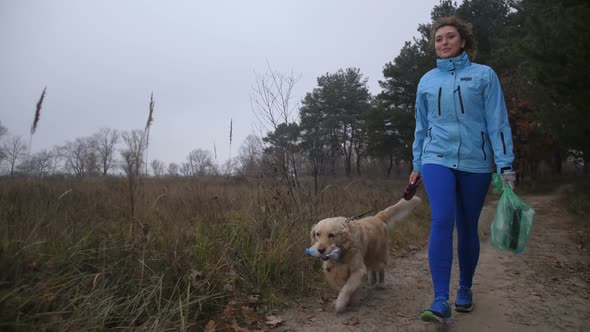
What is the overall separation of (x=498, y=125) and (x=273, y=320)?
7.46 ft

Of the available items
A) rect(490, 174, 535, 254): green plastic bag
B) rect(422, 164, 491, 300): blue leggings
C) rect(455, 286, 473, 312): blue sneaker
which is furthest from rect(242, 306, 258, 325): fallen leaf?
rect(490, 174, 535, 254): green plastic bag

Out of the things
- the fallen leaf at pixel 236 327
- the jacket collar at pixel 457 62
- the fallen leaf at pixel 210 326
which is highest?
the jacket collar at pixel 457 62

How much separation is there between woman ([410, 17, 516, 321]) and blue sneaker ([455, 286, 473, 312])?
0.22m

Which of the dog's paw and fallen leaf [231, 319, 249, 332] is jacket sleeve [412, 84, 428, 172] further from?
fallen leaf [231, 319, 249, 332]

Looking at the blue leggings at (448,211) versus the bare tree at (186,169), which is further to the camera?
the bare tree at (186,169)

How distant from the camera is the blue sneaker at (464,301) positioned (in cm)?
297

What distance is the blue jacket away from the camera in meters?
2.71

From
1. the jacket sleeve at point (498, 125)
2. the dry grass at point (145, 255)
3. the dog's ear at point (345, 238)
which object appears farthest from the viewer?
the dog's ear at point (345, 238)

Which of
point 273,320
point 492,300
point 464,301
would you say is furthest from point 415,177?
point 273,320

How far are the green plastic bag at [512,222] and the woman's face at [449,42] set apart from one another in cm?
107

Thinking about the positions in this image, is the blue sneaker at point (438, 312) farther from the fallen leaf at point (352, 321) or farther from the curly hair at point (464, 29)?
the curly hair at point (464, 29)

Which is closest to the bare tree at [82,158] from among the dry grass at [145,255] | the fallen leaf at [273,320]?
the dry grass at [145,255]

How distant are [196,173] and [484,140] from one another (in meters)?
4.05

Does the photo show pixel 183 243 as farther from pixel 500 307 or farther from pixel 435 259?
pixel 500 307
